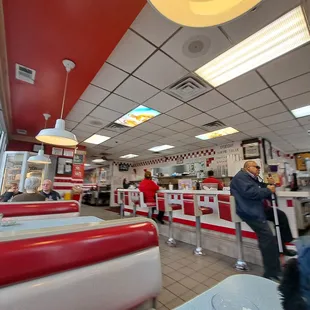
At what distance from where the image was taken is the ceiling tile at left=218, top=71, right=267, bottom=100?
3069 mm

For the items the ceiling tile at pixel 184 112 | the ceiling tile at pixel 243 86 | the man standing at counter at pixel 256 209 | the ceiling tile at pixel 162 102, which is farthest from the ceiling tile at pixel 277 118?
the man standing at counter at pixel 256 209

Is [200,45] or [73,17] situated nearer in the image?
[73,17]

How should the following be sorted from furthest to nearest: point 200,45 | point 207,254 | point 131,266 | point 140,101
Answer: point 140,101
point 207,254
point 200,45
point 131,266

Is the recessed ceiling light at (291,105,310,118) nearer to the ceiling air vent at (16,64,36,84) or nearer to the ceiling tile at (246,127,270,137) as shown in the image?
the ceiling tile at (246,127,270,137)

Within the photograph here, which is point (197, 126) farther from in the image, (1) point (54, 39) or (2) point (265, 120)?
(1) point (54, 39)

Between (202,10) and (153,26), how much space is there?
1335mm

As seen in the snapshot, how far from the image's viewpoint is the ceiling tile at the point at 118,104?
12.4 ft

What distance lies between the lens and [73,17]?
6.04ft

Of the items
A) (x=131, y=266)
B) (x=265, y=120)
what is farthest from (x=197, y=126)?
(x=131, y=266)

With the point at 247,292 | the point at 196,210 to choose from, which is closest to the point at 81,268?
the point at 247,292

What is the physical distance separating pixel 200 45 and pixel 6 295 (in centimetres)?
292

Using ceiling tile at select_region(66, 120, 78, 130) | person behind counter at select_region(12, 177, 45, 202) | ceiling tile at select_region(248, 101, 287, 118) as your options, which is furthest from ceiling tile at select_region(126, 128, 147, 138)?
person behind counter at select_region(12, 177, 45, 202)

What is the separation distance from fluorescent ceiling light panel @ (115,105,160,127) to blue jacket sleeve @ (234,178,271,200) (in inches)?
108

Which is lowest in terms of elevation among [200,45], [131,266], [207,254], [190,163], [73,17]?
[207,254]
